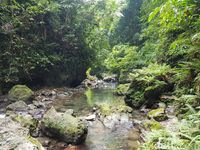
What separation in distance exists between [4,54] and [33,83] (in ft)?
13.1

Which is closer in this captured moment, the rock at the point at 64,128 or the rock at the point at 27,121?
the rock at the point at 64,128

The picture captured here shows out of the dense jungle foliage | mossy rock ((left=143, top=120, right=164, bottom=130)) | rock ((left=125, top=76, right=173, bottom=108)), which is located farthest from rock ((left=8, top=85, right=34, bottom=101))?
mossy rock ((left=143, top=120, right=164, bottom=130))

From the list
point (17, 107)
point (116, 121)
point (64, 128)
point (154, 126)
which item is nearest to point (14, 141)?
point (64, 128)

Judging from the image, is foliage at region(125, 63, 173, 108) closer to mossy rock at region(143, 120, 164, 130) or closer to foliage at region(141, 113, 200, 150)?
mossy rock at region(143, 120, 164, 130)

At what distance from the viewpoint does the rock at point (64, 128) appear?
22.1 ft

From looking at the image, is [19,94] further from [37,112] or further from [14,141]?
[14,141]

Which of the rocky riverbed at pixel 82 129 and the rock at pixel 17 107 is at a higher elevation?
the rocky riverbed at pixel 82 129

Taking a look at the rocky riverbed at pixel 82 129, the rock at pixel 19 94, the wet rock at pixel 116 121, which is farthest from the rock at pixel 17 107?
the wet rock at pixel 116 121

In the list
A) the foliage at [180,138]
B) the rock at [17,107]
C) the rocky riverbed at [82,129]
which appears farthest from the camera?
the rock at [17,107]

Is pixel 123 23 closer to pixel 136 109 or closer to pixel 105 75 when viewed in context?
pixel 105 75

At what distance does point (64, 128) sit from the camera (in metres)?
6.89

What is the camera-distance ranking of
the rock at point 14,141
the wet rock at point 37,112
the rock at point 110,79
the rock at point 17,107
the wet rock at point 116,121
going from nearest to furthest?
1. the rock at point 14,141
2. the wet rock at point 116,121
3. the wet rock at point 37,112
4. the rock at point 17,107
5. the rock at point 110,79

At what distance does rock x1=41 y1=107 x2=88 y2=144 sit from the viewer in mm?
6727

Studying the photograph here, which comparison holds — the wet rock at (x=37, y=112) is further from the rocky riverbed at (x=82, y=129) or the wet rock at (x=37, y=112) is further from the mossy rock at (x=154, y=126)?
the mossy rock at (x=154, y=126)
